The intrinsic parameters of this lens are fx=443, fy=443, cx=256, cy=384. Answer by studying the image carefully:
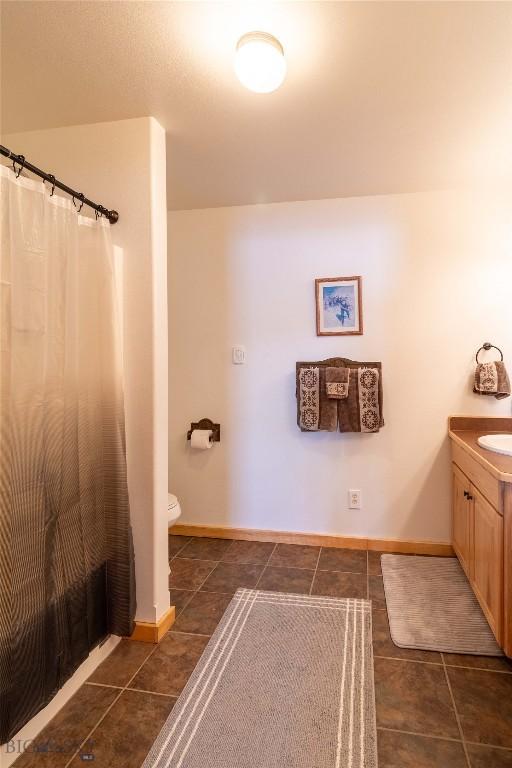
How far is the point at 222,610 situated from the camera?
2168mm

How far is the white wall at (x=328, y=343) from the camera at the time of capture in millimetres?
2705

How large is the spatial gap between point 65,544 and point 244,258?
2102 mm

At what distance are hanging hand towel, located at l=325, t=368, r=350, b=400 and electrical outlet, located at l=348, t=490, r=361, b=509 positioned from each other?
0.63 meters

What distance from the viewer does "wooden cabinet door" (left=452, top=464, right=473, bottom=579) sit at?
2.27 m

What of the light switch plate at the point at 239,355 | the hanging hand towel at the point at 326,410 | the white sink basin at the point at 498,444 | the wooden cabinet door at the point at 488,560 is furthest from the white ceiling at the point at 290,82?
the wooden cabinet door at the point at 488,560

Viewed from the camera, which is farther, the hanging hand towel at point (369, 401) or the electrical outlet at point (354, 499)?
the electrical outlet at point (354, 499)

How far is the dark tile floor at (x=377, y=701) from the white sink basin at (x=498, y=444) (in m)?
0.85

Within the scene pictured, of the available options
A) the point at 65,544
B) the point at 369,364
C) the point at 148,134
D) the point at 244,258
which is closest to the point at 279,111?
the point at 148,134

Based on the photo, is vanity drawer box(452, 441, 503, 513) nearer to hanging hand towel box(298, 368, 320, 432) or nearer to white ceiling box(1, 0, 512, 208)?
hanging hand towel box(298, 368, 320, 432)

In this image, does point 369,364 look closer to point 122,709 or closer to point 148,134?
point 148,134

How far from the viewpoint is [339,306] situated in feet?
9.36

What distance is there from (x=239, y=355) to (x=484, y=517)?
173 centimetres

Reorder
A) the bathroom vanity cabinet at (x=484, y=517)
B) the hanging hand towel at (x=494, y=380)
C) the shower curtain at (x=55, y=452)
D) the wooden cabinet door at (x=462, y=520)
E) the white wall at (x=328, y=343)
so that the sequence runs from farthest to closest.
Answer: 1. the white wall at (x=328, y=343)
2. the hanging hand towel at (x=494, y=380)
3. the wooden cabinet door at (x=462, y=520)
4. the bathroom vanity cabinet at (x=484, y=517)
5. the shower curtain at (x=55, y=452)

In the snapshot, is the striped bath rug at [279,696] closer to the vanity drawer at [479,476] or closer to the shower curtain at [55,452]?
the shower curtain at [55,452]
